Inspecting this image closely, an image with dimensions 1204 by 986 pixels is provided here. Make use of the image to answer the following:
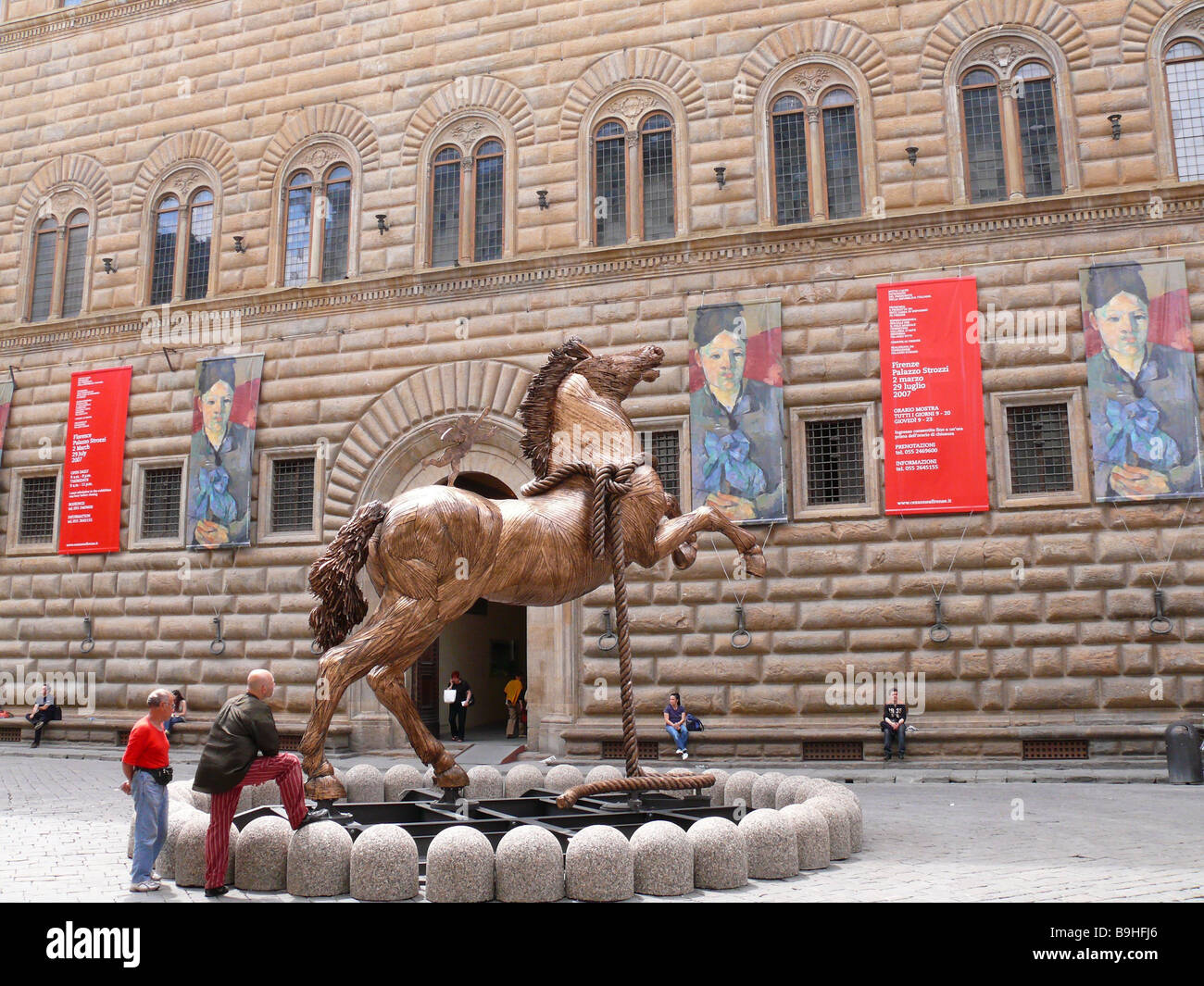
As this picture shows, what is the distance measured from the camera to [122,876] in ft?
24.7

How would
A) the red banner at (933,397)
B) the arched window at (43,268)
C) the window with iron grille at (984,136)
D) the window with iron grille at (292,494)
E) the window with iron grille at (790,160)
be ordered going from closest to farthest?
the red banner at (933,397) → the window with iron grille at (984,136) → the window with iron grille at (790,160) → the window with iron grille at (292,494) → the arched window at (43,268)

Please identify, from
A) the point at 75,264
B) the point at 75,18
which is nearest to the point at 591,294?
the point at 75,264

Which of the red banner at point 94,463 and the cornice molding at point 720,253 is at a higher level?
the cornice molding at point 720,253

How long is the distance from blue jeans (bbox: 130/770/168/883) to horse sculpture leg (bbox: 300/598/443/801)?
43.1 inches

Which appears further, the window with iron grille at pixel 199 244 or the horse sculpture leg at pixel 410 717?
the window with iron grille at pixel 199 244

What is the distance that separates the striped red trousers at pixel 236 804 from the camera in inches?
264

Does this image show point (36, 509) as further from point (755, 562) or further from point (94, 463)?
point (755, 562)

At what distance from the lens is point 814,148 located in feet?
57.0

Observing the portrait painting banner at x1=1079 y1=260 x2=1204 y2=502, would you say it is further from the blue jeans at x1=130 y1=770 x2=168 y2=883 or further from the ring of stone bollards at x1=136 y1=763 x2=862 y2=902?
the blue jeans at x1=130 y1=770 x2=168 y2=883

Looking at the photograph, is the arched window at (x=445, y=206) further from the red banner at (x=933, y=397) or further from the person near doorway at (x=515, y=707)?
the person near doorway at (x=515, y=707)

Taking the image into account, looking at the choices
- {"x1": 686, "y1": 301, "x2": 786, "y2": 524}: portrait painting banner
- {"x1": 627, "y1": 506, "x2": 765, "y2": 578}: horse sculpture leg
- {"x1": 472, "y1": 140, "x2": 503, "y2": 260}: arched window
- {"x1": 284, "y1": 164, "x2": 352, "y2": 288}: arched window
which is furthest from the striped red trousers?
{"x1": 284, "y1": 164, "x2": 352, "y2": 288}: arched window

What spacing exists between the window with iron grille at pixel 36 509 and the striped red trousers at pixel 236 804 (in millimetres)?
17245

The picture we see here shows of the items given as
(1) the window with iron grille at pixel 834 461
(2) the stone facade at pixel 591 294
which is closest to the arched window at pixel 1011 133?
(2) the stone facade at pixel 591 294

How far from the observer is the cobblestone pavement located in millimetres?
6730
